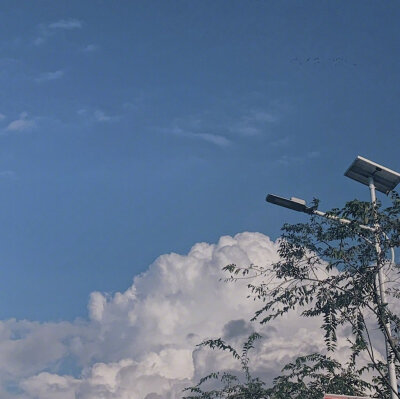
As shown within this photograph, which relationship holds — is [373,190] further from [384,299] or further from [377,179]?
[384,299]

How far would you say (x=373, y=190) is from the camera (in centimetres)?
1625

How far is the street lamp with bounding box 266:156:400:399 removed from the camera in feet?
49.0

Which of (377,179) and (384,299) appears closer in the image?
(384,299)

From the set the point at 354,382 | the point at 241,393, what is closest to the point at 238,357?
the point at 241,393

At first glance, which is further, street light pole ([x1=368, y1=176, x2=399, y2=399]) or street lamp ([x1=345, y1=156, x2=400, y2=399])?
street lamp ([x1=345, y1=156, x2=400, y2=399])

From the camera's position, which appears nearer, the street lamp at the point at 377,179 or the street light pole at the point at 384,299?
the street light pole at the point at 384,299

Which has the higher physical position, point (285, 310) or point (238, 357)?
point (238, 357)

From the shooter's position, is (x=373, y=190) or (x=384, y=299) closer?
(x=384, y=299)

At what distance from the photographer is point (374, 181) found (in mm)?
16234

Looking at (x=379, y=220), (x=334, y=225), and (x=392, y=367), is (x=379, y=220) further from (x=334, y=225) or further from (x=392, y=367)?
(x=392, y=367)

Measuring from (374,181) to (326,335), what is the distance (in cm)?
424

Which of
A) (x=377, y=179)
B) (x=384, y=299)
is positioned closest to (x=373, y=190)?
(x=377, y=179)

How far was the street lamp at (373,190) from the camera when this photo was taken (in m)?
14.9

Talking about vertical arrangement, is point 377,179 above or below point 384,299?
above
